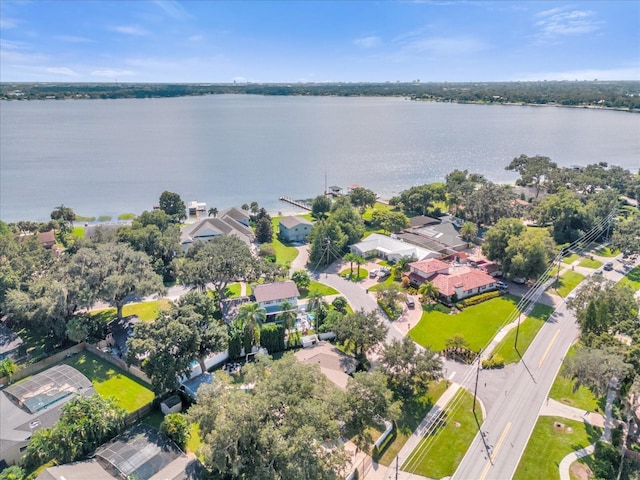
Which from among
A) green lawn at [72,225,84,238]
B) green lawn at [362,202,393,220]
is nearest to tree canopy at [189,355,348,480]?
green lawn at [362,202,393,220]

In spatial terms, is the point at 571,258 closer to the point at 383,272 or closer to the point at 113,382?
the point at 383,272

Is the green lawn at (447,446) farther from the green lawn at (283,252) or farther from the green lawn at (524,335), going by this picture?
the green lawn at (283,252)

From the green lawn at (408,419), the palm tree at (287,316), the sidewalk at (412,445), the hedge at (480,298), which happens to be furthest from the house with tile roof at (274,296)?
the hedge at (480,298)

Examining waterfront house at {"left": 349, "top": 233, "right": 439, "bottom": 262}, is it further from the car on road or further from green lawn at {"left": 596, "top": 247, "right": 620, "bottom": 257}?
green lawn at {"left": 596, "top": 247, "right": 620, "bottom": 257}

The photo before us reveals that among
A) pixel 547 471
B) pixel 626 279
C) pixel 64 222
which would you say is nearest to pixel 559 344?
pixel 547 471

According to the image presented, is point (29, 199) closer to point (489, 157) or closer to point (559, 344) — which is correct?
point (559, 344)

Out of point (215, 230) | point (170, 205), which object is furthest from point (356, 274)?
point (170, 205)

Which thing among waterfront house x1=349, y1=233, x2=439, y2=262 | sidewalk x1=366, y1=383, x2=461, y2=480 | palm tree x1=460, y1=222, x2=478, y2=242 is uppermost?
palm tree x1=460, y1=222, x2=478, y2=242
